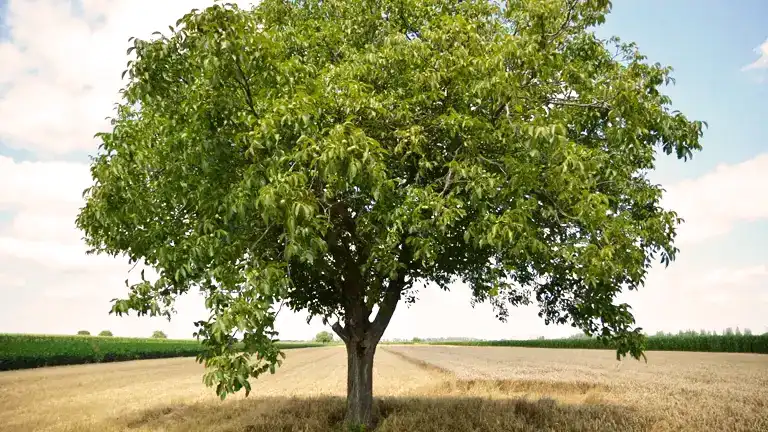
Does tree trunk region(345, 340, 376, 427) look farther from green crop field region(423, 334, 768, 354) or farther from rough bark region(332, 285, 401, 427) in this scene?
green crop field region(423, 334, 768, 354)

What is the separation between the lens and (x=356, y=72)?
38.7 ft

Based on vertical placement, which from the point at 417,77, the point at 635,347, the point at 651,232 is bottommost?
the point at 635,347

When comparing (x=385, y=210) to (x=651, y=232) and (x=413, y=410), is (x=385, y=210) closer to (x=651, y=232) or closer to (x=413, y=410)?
(x=651, y=232)

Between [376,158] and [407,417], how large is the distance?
29.5 feet

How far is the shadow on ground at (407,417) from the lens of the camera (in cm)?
1439

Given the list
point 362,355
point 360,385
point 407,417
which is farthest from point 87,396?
point 407,417

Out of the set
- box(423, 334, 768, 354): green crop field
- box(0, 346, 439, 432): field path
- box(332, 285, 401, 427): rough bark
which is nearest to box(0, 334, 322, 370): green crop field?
box(0, 346, 439, 432): field path

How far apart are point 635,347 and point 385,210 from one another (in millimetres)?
6633

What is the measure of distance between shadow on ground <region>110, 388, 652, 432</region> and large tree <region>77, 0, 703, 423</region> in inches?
122

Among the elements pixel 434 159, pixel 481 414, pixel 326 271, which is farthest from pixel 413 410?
pixel 434 159

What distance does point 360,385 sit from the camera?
15367 millimetres

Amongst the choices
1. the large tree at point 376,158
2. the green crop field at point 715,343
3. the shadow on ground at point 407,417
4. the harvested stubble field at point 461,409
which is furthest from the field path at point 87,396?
the green crop field at point 715,343

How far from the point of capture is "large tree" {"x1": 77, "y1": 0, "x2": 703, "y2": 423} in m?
9.16

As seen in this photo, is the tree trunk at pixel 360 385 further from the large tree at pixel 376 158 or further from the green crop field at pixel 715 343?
the green crop field at pixel 715 343
